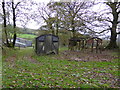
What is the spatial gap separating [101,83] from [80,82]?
20cm

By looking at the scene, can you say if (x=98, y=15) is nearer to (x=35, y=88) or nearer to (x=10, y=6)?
(x=10, y=6)

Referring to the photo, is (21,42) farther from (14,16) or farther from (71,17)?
(71,17)

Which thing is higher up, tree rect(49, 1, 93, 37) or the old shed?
tree rect(49, 1, 93, 37)

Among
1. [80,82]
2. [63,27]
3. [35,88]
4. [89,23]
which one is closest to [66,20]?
[63,27]

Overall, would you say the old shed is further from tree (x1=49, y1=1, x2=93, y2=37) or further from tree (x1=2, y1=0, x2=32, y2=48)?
tree (x1=2, y1=0, x2=32, y2=48)

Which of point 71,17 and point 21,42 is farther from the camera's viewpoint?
point 71,17

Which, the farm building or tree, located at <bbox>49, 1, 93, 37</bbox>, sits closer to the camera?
the farm building

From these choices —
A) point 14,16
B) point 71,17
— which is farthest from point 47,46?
point 14,16

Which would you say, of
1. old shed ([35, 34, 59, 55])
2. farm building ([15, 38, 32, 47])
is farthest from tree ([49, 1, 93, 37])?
farm building ([15, 38, 32, 47])

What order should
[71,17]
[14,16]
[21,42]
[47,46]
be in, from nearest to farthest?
[21,42], [14,16], [71,17], [47,46]

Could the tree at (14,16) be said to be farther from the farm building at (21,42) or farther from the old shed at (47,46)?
the old shed at (47,46)

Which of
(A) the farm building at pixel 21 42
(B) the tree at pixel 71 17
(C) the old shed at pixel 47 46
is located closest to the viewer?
(A) the farm building at pixel 21 42

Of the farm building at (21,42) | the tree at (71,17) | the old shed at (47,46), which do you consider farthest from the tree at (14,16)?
the old shed at (47,46)

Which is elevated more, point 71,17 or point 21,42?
point 71,17
